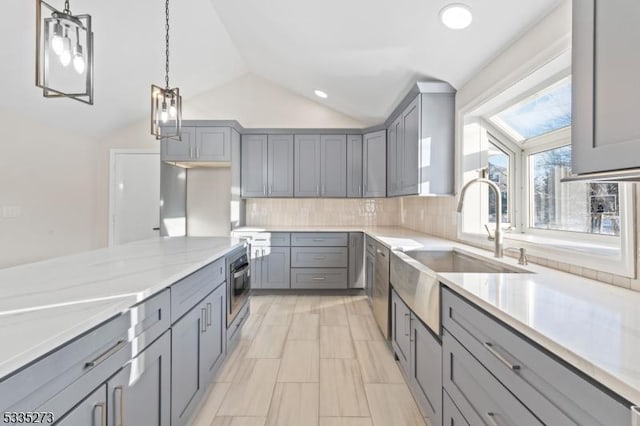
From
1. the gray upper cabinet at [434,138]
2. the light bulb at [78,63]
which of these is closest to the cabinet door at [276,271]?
the gray upper cabinet at [434,138]

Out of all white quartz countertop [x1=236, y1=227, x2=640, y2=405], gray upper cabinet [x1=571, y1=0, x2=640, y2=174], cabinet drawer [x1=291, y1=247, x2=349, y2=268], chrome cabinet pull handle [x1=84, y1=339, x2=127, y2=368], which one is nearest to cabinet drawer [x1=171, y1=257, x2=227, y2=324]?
chrome cabinet pull handle [x1=84, y1=339, x2=127, y2=368]

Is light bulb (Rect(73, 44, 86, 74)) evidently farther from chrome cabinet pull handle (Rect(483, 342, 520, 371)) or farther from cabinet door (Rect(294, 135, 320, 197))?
cabinet door (Rect(294, 135, 320, 197))

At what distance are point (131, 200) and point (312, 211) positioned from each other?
2796 mm

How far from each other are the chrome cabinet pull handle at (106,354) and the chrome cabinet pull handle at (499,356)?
1.21m

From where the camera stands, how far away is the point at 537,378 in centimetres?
80

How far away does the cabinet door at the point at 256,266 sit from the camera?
162 inches

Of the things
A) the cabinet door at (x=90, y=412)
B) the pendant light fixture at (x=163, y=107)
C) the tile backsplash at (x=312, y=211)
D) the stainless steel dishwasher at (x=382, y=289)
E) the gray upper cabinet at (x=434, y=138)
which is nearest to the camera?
the cabinet door at (x=90, y=412)

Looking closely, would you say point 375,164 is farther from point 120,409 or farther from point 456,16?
point 120,409

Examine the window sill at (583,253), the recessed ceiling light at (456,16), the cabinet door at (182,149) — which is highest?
the recessed ceiling light at (456,16)

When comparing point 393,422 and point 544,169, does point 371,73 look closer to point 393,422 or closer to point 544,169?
point 544,169

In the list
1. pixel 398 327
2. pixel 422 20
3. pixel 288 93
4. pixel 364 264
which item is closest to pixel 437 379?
pixel 398 327

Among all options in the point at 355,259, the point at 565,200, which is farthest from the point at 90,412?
the point at 355,259

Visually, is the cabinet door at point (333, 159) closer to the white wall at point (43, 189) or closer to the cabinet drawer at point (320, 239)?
the cabinet drawer at point (320, 239)

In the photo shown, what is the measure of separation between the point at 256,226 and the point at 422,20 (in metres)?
3.48
